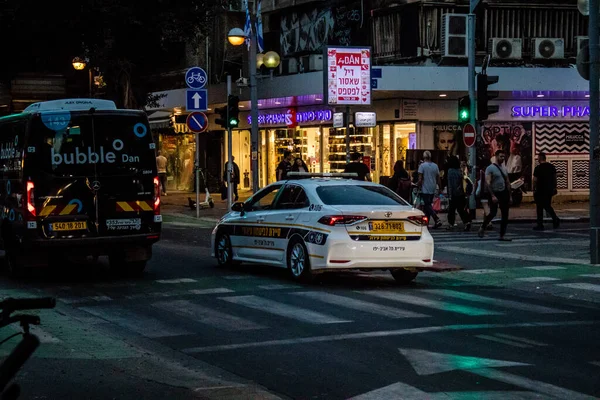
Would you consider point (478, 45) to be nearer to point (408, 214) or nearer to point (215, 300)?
point (408, 214)

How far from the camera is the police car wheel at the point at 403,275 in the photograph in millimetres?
14492

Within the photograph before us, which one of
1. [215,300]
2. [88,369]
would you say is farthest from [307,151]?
[88,369]

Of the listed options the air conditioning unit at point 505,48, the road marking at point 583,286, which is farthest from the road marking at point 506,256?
the air conditioning unit at point 505,48

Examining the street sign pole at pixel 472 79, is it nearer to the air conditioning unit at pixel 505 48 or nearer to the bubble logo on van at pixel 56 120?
the air conditioning unit at pixel 505 48

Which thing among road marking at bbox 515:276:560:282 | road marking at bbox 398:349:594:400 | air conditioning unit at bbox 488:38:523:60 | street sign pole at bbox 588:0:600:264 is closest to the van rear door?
road marking at bbox 515:276:560:282

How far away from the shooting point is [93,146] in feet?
47.8

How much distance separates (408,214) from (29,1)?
1795cm

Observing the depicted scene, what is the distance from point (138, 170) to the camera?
48.9ft

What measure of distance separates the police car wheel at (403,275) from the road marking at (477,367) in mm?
5471

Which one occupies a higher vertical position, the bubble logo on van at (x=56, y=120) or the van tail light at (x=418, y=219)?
the bubble logo on van at (x=56, y=120)

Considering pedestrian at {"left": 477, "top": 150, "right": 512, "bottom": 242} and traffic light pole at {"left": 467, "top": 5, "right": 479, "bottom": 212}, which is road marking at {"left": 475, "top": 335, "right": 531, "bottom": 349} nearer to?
pedestrian at {"left": 477, "top": 150, "right": 512, "bottom": 242}

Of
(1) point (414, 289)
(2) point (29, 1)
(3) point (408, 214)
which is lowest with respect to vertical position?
(1) point (414, 289)

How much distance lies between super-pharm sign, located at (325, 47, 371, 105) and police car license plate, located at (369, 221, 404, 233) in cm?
1387

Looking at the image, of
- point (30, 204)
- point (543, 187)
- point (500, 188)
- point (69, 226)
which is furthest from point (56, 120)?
point (543, 187)
